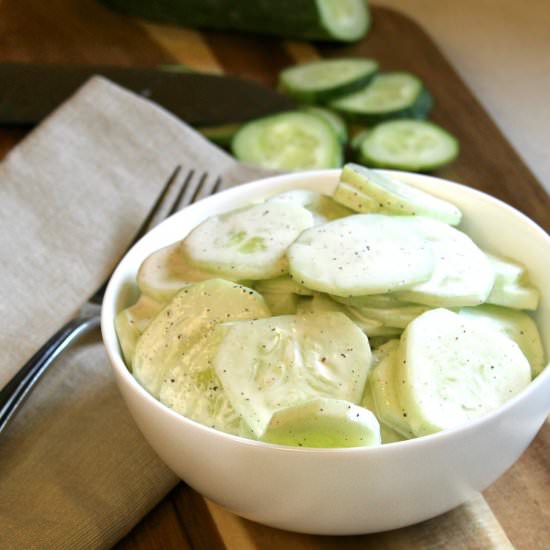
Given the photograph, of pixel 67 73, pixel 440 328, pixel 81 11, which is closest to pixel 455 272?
pixel 440 328

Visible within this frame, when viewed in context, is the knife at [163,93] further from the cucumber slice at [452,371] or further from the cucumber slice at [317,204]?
the cucumber slice at [452,371]

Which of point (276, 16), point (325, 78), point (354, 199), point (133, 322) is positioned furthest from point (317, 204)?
point (276, 16)

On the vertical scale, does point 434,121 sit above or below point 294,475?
below

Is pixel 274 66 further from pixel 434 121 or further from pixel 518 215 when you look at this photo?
pixel 518 215

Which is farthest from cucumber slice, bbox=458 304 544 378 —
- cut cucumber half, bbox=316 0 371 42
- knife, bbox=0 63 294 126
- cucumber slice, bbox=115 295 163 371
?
cut cucumber half, bbox=316 0 371 42

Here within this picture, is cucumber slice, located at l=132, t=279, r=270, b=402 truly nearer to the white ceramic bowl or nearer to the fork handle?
the white ceramic bowl
